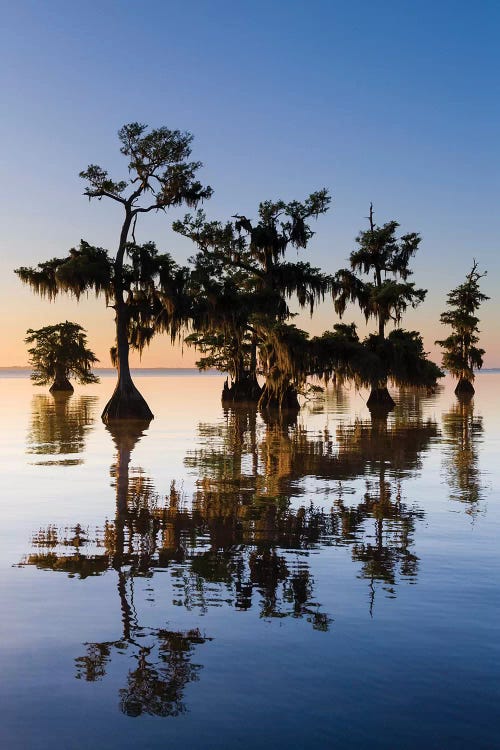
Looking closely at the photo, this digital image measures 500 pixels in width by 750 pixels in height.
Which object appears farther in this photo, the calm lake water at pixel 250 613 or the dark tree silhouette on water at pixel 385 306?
the dark tree silhouette on water at pixel 385 306

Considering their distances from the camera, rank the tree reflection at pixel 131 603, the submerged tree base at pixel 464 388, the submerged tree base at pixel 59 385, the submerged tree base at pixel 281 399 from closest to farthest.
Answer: the tree reflection at pixel 131 603, the submerged tree base at pixel 281 399, the submerged tree base at pixel 464 388, the submerged tree base at pixel 59 385

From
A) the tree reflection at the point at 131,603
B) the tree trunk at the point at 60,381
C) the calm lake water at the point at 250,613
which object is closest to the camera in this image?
the calm lake water at the point at 250,613

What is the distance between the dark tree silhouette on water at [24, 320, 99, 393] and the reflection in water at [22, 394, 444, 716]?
186 ft

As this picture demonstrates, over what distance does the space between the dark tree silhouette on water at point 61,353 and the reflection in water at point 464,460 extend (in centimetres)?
4707

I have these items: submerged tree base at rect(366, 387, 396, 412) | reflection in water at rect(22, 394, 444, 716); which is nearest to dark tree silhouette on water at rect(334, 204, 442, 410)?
submerged tree base at rect(366, 387, 396, 412)

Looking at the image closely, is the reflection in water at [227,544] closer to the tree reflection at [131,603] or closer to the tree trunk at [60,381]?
the tree reflection at [131,603]

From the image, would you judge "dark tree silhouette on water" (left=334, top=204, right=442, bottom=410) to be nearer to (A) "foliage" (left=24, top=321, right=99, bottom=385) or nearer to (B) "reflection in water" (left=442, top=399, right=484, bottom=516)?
(B) "reflection in water" (left=442, top=399, right=484, bottom=516)

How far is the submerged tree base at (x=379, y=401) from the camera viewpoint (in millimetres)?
42359

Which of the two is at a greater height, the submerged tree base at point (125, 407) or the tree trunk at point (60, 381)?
the tree trunk at point (60, 381)

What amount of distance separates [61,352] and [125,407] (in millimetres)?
40004

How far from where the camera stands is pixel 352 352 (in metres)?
40.6

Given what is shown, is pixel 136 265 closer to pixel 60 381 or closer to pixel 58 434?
pixel 58 434

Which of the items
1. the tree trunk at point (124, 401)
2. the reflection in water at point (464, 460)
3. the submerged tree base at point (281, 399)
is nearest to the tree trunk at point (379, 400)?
the submerged tree base at point (281, 399)

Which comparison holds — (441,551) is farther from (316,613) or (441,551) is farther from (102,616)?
(102,616)
